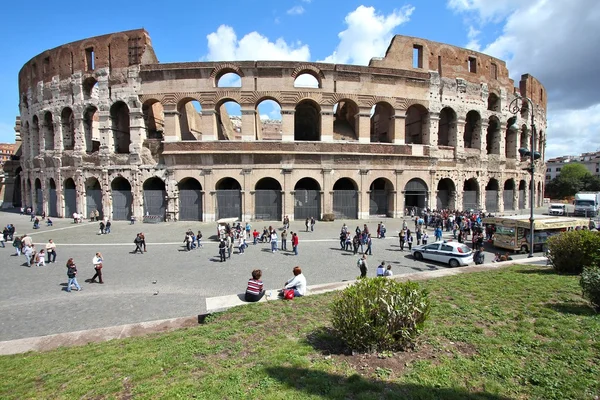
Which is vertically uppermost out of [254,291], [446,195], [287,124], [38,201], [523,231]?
Answer: [287,124]

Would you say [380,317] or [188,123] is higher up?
[188,123]

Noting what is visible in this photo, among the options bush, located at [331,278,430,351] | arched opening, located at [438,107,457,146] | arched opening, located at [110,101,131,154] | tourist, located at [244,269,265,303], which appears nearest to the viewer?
bush, located at [331,278,430,351]

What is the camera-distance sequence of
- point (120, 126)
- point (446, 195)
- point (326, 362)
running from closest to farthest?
1. point (326, 362)
2. point (120, 126)
3. point (446, 195)

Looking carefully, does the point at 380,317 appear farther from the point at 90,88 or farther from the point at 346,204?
the point at 90,88

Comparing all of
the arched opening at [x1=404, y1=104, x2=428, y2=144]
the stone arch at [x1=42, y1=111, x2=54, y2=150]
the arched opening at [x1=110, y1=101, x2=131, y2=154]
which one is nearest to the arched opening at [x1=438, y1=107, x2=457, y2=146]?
the arched opening at [x1=404, y1=104, x2=428, y2=144]

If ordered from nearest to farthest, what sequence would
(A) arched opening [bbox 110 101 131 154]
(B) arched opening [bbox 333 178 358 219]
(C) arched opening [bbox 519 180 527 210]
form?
(B) arched opening [bbox 333 178 358 219] → (A) arched opening [bbox 110 101 131 154] → (C) arched opening [bbox 519 180 527 210]

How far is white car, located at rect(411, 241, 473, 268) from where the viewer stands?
12859 mm

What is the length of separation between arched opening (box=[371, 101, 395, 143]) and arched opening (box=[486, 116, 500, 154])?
10.6 m

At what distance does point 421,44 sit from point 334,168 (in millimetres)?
13600

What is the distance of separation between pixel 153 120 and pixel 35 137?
45.1 feet

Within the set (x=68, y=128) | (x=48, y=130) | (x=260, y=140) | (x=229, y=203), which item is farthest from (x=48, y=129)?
(x=260, y=140)

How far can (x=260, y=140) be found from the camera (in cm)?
2336

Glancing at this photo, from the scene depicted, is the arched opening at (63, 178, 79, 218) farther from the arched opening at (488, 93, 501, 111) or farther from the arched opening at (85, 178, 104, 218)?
the arched opening at (488, 93, 501, 111)

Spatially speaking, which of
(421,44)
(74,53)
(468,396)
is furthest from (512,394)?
(74,53)
